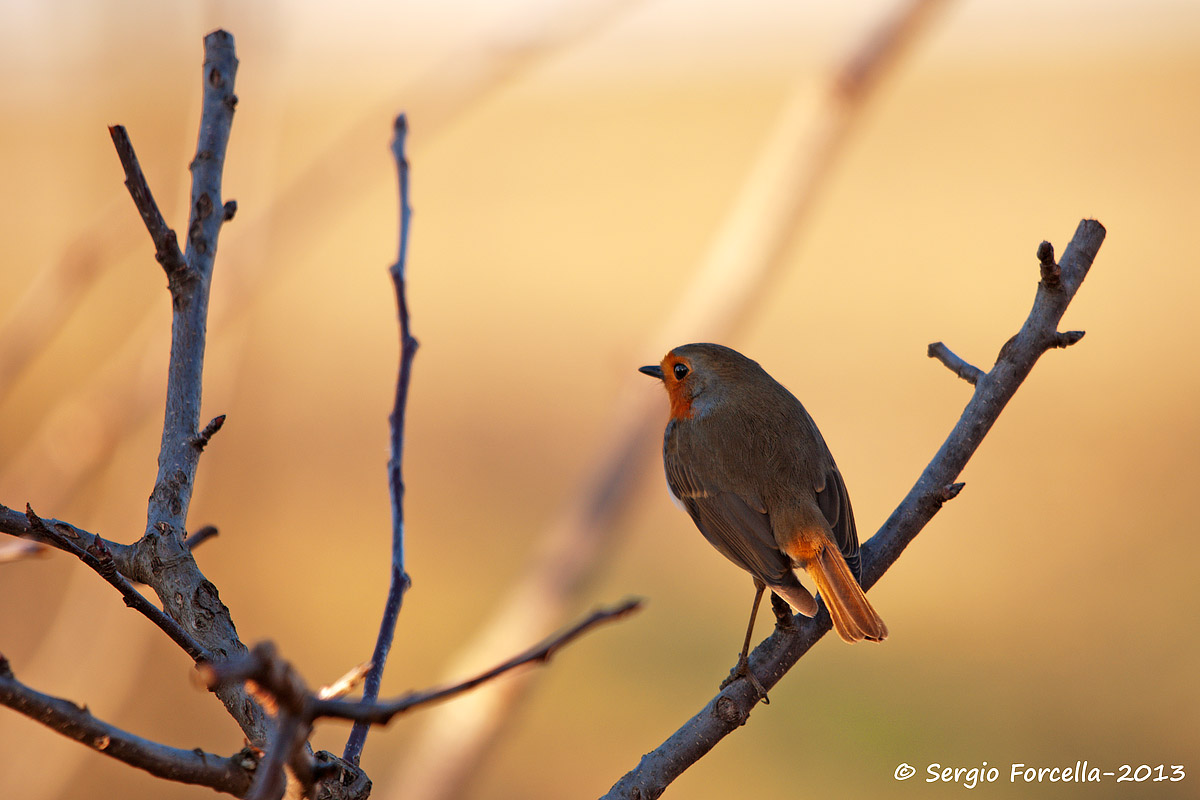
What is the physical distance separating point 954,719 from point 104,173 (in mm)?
6358

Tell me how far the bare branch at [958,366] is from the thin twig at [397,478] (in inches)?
40.8

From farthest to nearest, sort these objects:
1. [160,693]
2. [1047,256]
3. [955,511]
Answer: [955,511] < [160,693] < [1047,256]

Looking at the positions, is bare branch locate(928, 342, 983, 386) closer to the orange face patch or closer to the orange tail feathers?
the orange tail feathers

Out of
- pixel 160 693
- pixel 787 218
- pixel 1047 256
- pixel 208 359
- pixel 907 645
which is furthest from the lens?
pixel 907 645

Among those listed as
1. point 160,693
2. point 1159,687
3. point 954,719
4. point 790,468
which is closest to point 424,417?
point 160,693

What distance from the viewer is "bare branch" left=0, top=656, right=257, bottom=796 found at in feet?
2.68

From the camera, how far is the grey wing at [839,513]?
253cm

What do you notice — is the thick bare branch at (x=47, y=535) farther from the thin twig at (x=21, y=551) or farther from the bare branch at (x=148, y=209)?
the bare branch at (x=148, y=209)

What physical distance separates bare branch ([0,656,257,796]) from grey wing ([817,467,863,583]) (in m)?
1.87

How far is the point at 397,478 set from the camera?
1626 millimetres

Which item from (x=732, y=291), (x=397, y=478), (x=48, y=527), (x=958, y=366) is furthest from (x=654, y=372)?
(x=48, y=527)

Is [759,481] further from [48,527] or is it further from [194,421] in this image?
[48,527]

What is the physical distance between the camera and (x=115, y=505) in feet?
10.6

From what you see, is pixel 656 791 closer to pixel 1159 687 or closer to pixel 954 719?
pixel 954 719
